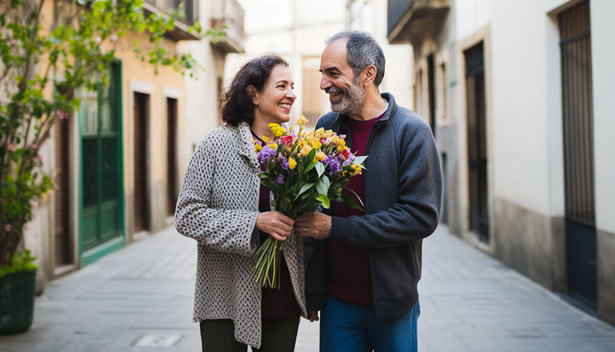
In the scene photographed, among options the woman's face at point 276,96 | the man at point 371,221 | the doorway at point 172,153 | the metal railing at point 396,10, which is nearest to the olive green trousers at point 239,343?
the man at point 371,221

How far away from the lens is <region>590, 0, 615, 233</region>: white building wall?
6008 mm

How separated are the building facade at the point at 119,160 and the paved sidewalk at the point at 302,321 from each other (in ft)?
1.84

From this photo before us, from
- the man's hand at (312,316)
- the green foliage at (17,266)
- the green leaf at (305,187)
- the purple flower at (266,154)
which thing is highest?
the purple flower at (266,154)

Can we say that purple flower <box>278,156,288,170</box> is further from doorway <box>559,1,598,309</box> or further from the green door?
the green door

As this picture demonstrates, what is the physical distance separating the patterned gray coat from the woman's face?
0.13 metres

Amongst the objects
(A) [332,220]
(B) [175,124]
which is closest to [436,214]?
(A) [332,220]

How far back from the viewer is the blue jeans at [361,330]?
2.87 meters

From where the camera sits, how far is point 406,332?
9.52 ft

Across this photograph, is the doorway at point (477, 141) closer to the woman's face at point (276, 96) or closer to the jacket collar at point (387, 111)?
the jacket collar at point (387, 111)

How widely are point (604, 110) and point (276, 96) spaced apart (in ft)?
13.9

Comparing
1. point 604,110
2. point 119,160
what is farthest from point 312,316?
point 119,160

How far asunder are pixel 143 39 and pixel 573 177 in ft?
27.4

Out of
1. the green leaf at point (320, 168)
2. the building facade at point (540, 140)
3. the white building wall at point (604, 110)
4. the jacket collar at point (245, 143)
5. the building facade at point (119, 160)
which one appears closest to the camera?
the green leaf at point (320, 168)

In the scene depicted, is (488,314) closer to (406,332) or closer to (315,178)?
(406,332)
